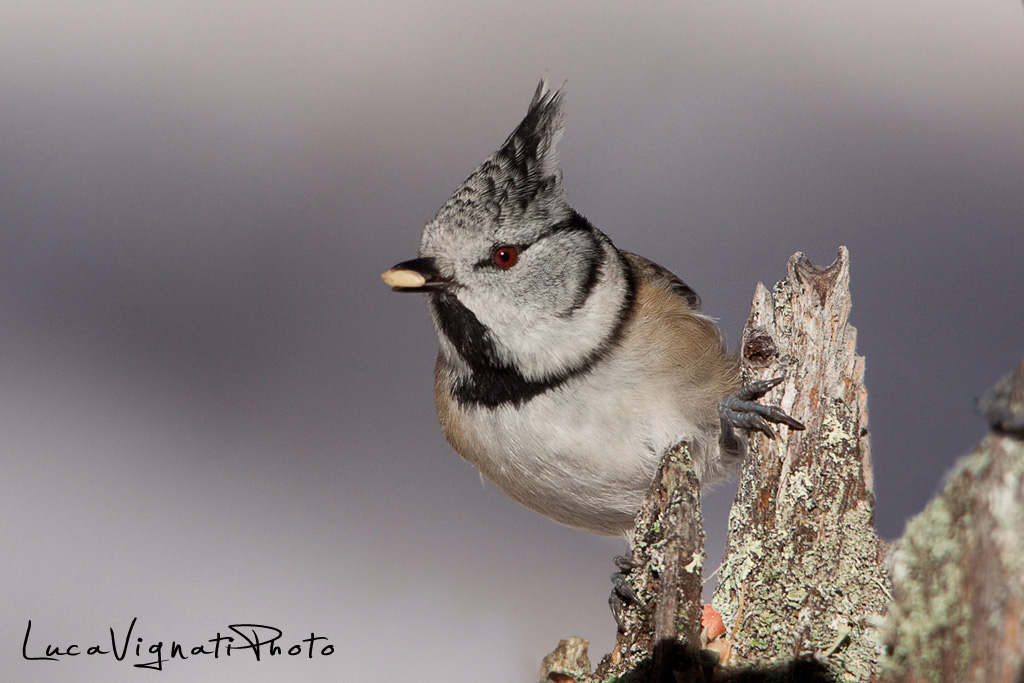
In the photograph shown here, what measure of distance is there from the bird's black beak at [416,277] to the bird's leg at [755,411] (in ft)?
2.21

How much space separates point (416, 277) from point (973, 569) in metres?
1.22

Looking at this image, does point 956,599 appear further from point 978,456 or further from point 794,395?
A: point 794,395

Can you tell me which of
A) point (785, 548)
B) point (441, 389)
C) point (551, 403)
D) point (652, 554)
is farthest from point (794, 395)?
point (441, 389)

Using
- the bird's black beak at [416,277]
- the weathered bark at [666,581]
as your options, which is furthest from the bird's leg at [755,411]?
the bird's black beak at [416,277]

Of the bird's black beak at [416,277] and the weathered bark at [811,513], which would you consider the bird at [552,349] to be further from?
the weathered bark at [811,513]

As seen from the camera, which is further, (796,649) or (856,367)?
(856,367)

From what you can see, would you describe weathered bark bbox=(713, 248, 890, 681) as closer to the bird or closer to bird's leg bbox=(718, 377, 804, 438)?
bird's leg bbox=(718, 377, 804, 438)

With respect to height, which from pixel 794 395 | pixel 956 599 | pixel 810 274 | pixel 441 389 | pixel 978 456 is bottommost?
pixel 956 599

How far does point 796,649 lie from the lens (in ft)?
4.21

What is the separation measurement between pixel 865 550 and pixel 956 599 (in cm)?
51

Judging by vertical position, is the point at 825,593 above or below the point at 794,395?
below

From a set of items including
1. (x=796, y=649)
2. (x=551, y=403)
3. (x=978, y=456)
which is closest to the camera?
(x=978, y=456)

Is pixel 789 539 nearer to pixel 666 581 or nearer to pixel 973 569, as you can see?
pixel 666 581

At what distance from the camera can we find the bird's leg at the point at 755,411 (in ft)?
4.57
